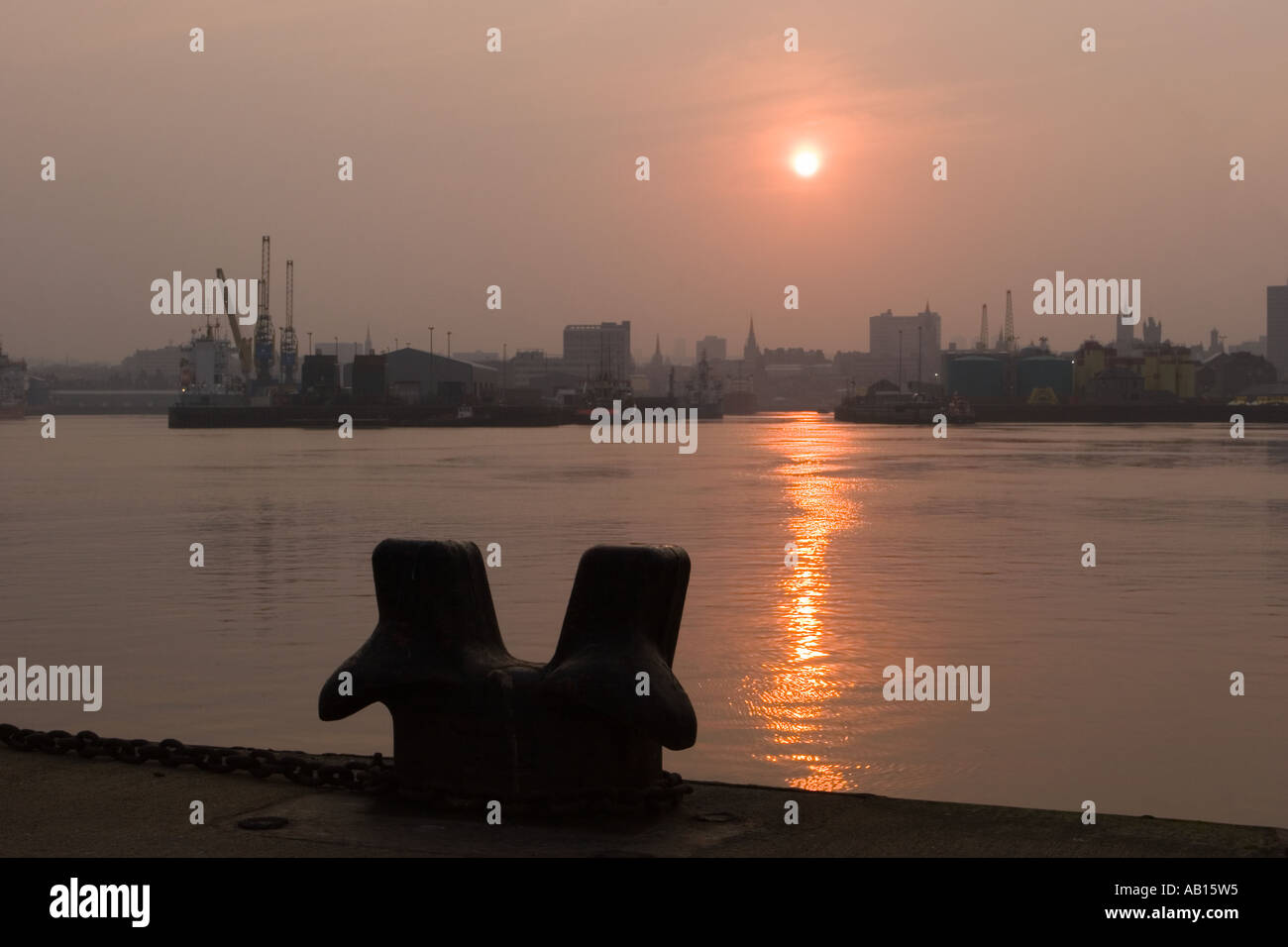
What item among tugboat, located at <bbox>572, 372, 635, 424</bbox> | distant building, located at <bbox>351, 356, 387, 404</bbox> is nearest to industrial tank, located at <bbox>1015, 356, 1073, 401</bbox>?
tugboat, located at <bbox>572, 372, 635, 424</bbox>

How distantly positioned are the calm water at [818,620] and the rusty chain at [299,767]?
8.00 feet

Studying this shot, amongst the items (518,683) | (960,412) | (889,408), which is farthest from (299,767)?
(889,408)

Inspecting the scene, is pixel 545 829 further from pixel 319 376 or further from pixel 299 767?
pixel 319 376

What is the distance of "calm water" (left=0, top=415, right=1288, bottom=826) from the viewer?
8266 millimetres

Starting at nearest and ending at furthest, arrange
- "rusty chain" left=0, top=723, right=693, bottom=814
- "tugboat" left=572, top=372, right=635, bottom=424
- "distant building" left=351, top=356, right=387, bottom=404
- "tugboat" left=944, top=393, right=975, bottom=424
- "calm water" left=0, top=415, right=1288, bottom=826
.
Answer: "rusty chain" left=0, top=723, right=693, bottom=814, "calm water" left=0, top=415, right=1288, bottom=826, "distant building" left=351, top=356, right=387, bottom=404, "tugboat" left=944, top=393, right=975, bottom=424, "tugboat" left=572, top=372, right=635, bottom=424

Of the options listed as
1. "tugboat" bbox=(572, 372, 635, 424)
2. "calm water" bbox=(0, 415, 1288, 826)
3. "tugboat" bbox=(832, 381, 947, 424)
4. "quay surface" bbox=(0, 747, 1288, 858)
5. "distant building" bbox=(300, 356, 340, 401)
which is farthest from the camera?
"tugboat" bbox=(572, 372, 635, 424)

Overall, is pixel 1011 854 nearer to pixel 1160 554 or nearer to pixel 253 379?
pixel 1160 554

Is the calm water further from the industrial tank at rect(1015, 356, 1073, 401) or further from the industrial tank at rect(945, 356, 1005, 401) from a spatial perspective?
the industrial tank at rect(1015, 356, 1073, 401)

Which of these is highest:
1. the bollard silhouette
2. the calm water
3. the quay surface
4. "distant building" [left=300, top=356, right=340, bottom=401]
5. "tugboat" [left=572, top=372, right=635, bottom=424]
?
"distant building" [left=300, top=356, right=340, bottom=401]

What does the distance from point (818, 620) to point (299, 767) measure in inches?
371

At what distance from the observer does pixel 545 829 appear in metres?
4.73

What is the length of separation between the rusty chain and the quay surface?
5 centimetres

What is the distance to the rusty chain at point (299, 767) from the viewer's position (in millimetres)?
4898

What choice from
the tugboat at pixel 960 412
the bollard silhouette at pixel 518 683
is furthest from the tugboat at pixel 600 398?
the bollard silhouette at pixel 518 683
